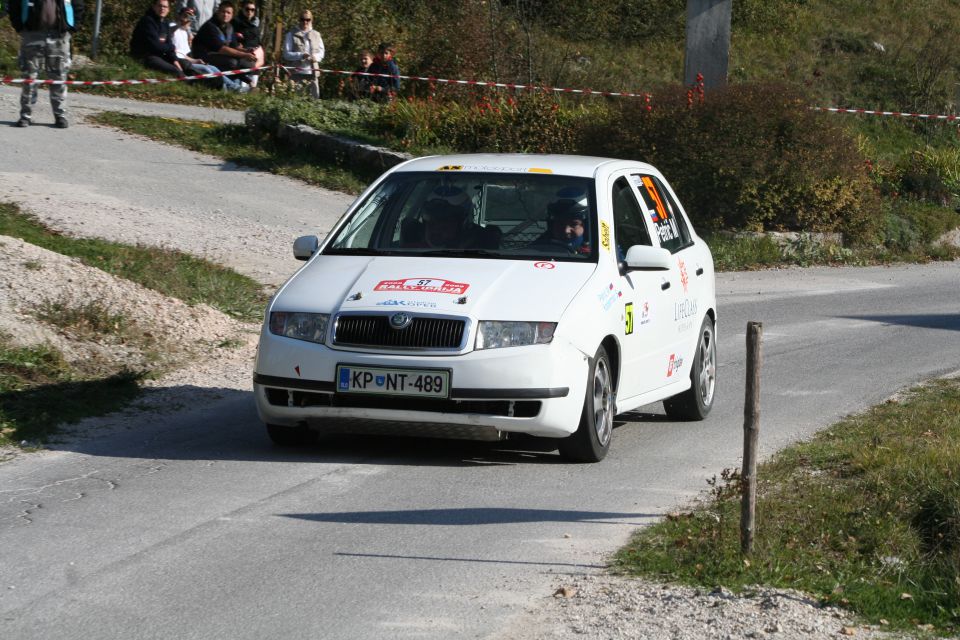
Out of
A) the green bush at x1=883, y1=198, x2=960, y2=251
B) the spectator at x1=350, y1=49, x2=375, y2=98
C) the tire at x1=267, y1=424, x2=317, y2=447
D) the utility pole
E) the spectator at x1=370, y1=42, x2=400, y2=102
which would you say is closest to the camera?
the tire at x1=267, y1=424, x2=317, y2=447

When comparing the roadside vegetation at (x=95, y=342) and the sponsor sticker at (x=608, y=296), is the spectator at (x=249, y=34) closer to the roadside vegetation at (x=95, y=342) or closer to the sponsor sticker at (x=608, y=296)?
the roadside vegetation at (x=95, y=342)

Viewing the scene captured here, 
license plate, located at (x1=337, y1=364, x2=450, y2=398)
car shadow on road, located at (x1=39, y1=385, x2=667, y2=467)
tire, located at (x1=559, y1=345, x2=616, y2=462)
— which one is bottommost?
car shadow on road, located at (x1=39, y1=385, x2=667, y2=467)

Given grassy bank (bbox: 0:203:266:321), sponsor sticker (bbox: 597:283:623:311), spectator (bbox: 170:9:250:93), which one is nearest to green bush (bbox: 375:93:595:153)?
spectator (bbox: 170:9:250:93)

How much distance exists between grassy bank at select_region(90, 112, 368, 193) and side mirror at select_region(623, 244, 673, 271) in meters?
13.0

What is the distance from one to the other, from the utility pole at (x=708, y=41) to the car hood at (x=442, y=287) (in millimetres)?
15910

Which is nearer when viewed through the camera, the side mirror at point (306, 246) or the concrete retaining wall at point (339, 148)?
the side mirror at point (306, 246)

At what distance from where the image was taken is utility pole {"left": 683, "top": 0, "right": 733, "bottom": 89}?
23.5 metres

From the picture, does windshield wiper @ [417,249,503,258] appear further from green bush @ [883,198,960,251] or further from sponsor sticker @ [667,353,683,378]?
green bush @ [883,198,960,251]

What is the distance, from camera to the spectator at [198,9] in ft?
96.1

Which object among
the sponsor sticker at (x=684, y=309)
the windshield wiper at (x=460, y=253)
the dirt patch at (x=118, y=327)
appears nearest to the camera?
the windshield wiper at (x=460, y=253)

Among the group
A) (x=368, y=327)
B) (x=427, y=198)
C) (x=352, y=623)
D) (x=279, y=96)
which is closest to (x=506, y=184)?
(x=427, y=198)

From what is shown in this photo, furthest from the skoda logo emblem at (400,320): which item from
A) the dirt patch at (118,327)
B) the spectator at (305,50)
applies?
the spectator at (305,50)

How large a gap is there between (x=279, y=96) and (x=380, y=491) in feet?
64.1

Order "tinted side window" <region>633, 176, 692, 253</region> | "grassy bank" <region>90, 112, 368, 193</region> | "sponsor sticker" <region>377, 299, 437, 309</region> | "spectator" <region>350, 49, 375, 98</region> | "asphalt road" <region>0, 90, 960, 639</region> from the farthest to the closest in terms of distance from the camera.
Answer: "spectator" <region>350, 49, 375, 98</region> < "grassy bank" <region>90, 112, 368, 193</region> < "tinted side window" <region>633, 176, 692, 253</region> < "sponsor sticker" <region>377, 299, 437, 309</region> < "asphalt road" <region>0, 90, 960, 639</region>
